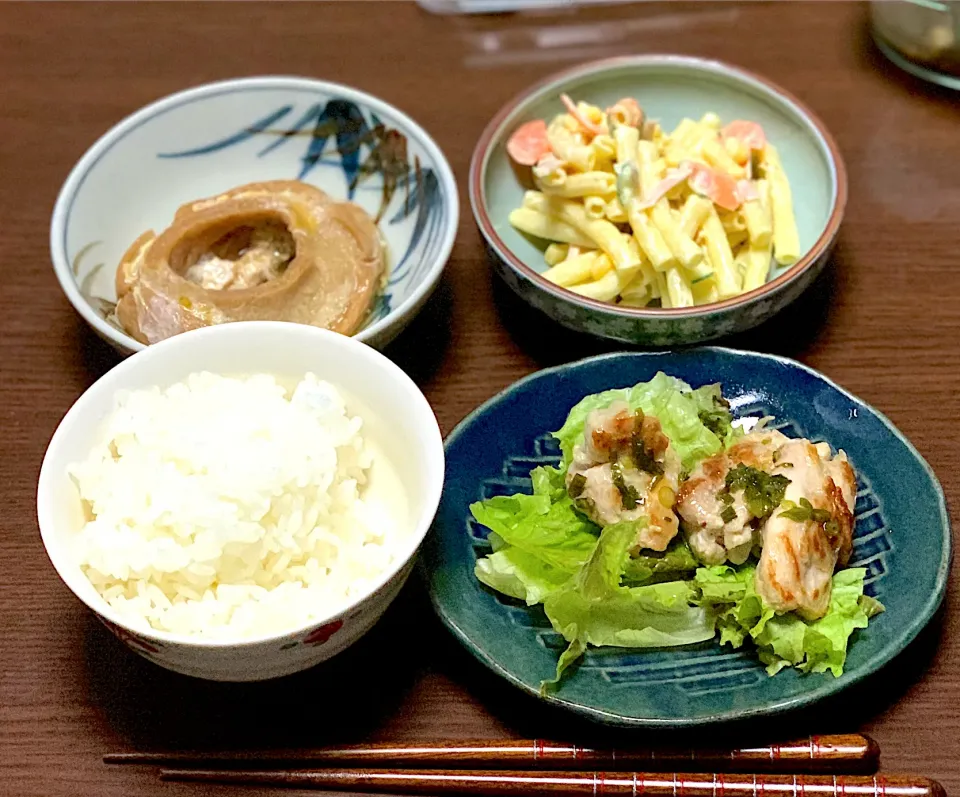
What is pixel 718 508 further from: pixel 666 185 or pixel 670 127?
pixel 670 127

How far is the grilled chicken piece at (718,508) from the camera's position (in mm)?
1497

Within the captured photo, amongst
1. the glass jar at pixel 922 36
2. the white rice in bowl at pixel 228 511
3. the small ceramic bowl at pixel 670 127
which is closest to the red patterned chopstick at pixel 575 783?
the white rice in bowl at pixel 228 511

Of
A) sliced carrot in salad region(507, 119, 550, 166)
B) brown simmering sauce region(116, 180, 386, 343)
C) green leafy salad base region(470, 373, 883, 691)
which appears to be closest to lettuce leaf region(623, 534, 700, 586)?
green leafy salad base region(470, 373, 883, 691)

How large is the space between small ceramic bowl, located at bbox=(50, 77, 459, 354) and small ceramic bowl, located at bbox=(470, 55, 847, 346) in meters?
0.14

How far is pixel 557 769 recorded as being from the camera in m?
1.40

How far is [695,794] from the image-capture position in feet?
4.40

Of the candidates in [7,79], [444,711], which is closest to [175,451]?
[444,711]

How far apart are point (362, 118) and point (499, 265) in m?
0.53

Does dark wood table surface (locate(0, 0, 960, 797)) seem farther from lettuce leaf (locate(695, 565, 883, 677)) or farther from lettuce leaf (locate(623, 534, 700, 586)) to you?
lettuce leaf (locate(623, 534, 700, 586))

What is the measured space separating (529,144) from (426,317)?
1.37ft

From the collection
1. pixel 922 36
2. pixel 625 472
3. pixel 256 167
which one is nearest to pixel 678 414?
pixel 625 472

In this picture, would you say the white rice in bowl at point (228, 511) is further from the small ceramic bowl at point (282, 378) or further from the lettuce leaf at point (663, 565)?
the lettuce leaf at point (663, 565)

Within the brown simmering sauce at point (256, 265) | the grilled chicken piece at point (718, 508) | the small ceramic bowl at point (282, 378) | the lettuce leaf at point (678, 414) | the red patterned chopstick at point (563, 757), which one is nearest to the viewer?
the small ceramic bowl at point (282, 378)

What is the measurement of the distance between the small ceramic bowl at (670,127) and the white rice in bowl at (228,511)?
1.57ft
